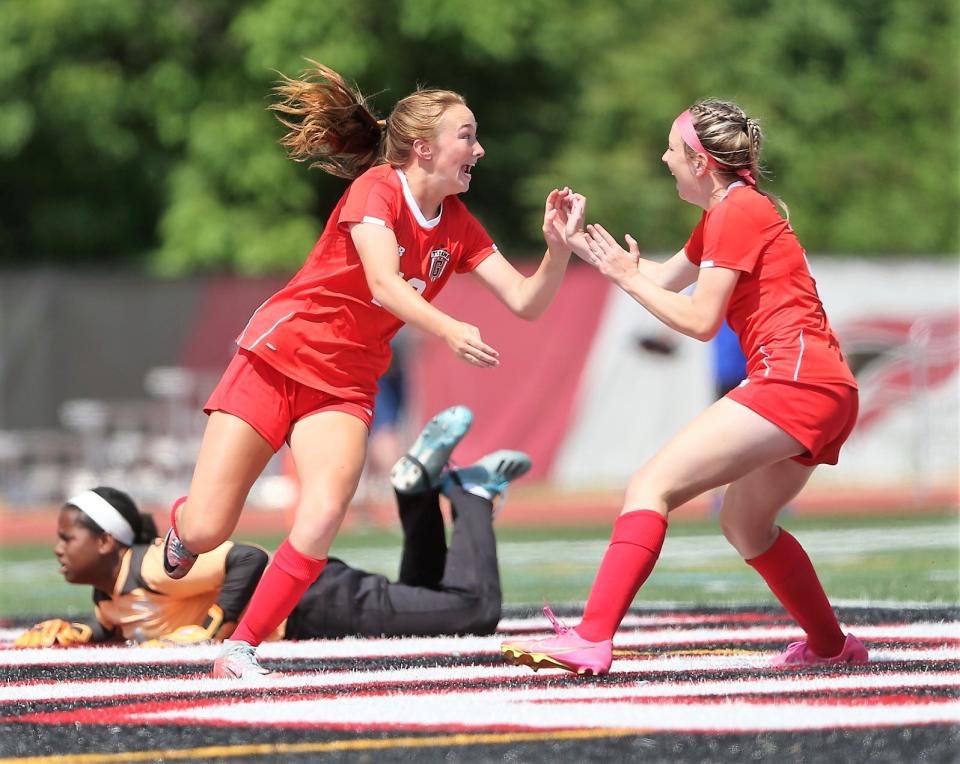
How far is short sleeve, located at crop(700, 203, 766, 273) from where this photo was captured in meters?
5.02

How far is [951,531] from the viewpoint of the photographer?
39.9 feet

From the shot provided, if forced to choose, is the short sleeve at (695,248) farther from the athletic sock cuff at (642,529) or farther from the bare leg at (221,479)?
the bare leg at (221,479)

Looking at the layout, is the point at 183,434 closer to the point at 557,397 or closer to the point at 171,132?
the point at 557,397

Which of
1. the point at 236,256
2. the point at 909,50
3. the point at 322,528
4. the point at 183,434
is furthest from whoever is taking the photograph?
the point at 909,50

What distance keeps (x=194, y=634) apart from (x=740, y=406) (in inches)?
92.8

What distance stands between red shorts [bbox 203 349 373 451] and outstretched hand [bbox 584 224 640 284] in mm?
922

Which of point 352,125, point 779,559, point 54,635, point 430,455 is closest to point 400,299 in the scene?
point 352,125

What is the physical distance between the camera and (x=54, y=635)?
243 inches

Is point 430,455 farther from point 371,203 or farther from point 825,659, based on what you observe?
point 825,659

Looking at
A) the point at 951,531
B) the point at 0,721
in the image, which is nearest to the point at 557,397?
the point at 951,531

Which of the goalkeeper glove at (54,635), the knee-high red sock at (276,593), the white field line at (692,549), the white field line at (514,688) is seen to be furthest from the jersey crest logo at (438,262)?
the white field line at (692,549)

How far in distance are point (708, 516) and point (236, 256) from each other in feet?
34.5

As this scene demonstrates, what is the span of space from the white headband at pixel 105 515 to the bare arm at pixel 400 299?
1540mm

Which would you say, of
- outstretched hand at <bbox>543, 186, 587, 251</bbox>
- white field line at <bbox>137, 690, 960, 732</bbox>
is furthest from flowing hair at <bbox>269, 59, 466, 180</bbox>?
white field line at <bbox>137, 690, 960, 732</bbox>
